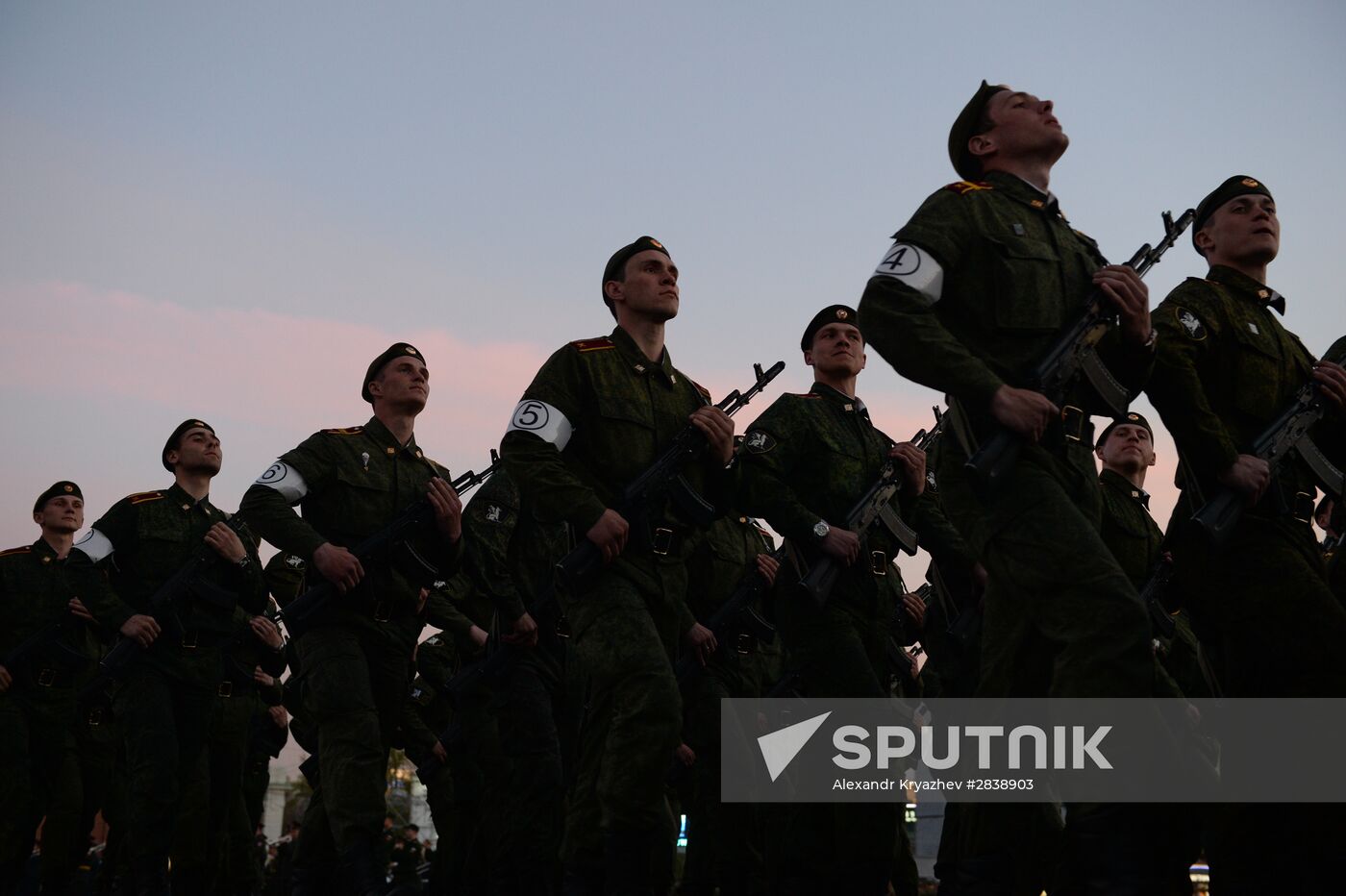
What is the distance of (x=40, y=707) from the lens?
11523mm

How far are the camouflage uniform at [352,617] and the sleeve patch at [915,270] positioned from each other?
374 centimetres

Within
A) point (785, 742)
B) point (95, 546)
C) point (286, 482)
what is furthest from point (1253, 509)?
point (95, 546)

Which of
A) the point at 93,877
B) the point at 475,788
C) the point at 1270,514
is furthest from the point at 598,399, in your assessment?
the point at 93,877

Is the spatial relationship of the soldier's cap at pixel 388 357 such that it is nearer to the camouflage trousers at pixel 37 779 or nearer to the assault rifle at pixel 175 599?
the assault rifle at pixel 175 599

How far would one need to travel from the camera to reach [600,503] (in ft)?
20.0

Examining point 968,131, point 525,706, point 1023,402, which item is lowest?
point 525,706

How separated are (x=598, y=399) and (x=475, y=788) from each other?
17.6 ft

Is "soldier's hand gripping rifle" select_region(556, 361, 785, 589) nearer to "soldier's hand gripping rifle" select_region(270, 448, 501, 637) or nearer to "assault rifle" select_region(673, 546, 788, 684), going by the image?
"soldier's hand gripping rifle" select_region(270, 448, 501, 637)

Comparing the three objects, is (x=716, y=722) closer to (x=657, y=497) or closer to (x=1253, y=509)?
(x=657, y=497)

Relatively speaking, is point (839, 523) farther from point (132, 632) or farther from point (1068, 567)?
point (132, 632)

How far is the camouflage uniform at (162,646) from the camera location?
894cm

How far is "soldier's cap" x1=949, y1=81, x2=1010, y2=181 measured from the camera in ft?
18.9

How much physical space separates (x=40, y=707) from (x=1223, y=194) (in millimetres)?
9896

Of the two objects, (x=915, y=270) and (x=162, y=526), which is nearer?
(x=915, y=270)
